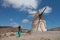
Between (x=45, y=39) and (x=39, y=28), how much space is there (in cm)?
2040

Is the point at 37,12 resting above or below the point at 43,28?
above

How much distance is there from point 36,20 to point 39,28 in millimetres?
1973

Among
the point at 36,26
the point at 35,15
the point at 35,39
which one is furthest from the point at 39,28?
the point at 35,39

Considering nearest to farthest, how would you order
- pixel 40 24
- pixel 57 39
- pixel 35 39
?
pixel 57 39
pixel 35 39
pixel 40 24

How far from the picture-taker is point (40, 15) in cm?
4256

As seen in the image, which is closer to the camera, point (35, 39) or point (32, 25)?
point (35, 39)

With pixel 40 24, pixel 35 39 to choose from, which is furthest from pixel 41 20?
pixel 35 39

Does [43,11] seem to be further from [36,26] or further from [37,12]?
[36,26]

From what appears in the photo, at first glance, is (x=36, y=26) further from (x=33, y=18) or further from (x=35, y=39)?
(x=35, y=39)

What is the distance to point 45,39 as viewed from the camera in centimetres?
2155

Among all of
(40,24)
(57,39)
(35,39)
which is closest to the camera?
(57,39)

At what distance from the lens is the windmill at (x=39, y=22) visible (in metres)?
41.9

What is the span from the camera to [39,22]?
41.9m

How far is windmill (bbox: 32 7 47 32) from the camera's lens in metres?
41.9
